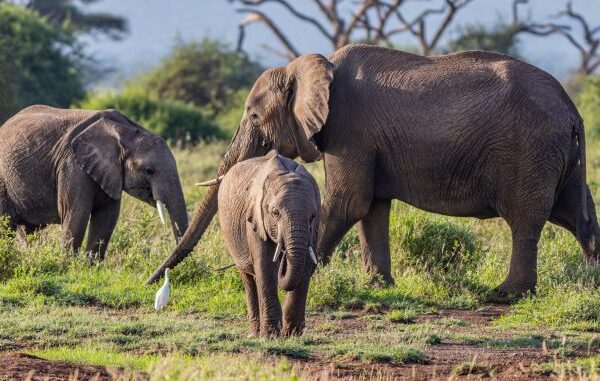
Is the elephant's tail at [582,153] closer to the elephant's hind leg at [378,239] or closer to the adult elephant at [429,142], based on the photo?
the adult elephant at [429,142]

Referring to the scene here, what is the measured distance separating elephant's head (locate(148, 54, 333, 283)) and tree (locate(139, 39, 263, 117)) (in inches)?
783

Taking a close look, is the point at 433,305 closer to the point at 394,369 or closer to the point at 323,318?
the point at 323,318

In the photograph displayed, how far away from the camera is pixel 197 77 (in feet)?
104

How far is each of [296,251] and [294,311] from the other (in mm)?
736

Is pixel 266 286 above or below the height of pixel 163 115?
below


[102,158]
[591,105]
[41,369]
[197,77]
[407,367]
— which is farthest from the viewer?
[197,77]

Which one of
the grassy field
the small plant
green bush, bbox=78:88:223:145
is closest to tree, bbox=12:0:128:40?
green bush, bbox=78:88:223:145

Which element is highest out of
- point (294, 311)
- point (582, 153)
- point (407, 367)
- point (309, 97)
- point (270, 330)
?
point (309, 97)

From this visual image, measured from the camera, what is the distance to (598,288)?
9617mm

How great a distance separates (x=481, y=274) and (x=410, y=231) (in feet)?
2.59

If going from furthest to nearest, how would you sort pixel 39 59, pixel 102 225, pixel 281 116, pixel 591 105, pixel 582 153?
pixel 39 59, pixel 591 105, pixel 102 225, pixel 281 116, pixel 582 153

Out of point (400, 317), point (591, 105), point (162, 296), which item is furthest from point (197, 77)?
point (162, 296)

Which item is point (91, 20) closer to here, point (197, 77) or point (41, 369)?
point (197, 77)

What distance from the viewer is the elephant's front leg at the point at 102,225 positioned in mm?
11375
